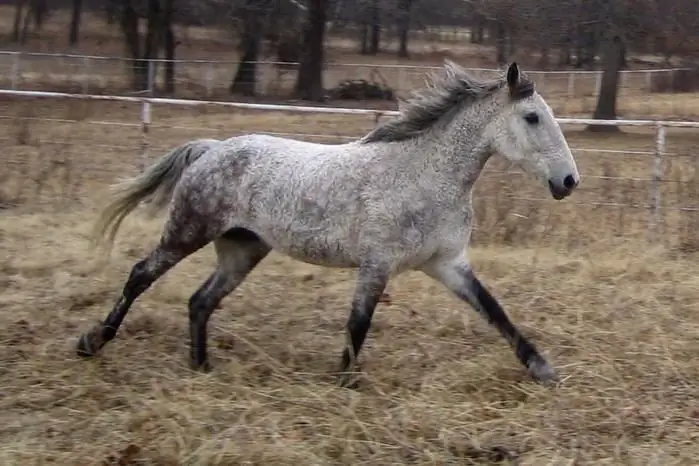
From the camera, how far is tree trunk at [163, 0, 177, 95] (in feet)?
86.9

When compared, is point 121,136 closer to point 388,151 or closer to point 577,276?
point 577,276

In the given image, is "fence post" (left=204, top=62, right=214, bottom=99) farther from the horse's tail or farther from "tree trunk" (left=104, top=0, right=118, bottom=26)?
the horse's tail

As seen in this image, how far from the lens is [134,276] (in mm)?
5246

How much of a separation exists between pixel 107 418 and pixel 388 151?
1.91m

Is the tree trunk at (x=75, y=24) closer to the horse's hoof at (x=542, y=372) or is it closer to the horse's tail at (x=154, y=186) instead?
the horse's tail at (x=154, y=186)

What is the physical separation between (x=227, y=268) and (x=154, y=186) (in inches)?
27.2

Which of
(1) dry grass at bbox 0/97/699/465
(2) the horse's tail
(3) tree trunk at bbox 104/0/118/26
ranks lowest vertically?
(1) dry grass at bbox 0/97/699/465

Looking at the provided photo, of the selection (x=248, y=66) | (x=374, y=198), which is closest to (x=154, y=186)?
(x=374, y=198)

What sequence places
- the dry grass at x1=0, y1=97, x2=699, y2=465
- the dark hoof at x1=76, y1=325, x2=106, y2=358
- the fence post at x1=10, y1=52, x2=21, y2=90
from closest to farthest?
the dry grass at x1=0, y1=97, x2=699, y2=465 → the dark hoof at x1=76, y1=325, x2=106, y2=358 → the fence post at x1=10, y1=52, x2=21, y2=90

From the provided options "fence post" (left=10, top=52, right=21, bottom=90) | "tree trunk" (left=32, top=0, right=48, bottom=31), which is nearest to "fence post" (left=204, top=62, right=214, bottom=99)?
"fence post" (left=10, top=52, right=21, bottom=90)

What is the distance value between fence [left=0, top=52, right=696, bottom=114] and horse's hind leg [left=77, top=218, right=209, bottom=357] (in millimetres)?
19758

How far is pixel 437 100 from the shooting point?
495cm

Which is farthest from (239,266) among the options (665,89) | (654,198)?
(665,89)

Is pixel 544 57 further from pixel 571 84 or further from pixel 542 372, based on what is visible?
pixel 542 372
